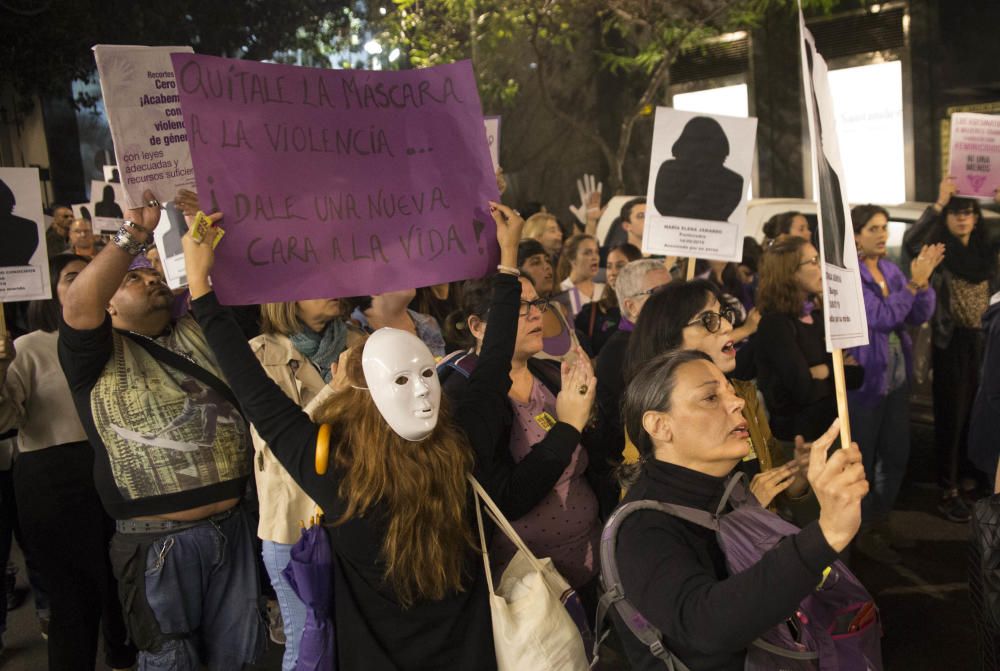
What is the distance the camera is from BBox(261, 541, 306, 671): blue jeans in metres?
3.53

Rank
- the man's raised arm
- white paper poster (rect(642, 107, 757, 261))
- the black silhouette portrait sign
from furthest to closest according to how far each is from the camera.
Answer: white paper poster (rect(642, 107, 757, 261)), the man's raised arm, the black silhouette portrait sign

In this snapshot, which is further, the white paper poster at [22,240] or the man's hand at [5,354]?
the white paper poster at [22,240]

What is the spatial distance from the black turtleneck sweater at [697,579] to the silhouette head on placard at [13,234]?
11.6 feet

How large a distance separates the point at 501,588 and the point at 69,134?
60.0ft

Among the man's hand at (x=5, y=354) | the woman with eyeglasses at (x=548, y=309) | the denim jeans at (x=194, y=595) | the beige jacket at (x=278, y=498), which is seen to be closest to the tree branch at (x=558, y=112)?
the woman with eyeglasses at (x=548, y=309)

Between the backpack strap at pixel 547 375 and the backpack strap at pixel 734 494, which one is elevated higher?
the backpack strap at pixel 547 375

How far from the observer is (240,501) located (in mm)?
3932

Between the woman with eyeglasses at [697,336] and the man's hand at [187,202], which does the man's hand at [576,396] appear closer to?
the woman with eyeglasses at [697,336]

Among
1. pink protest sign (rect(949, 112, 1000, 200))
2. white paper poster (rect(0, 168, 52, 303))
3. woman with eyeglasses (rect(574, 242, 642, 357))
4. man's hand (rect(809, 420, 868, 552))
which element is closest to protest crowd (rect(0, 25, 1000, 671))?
man's hand (rect(809, 420, 868, 552))

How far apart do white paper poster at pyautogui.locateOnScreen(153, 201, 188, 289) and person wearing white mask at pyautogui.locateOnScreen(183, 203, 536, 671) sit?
81.4 inches

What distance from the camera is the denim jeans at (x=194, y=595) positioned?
3.68m

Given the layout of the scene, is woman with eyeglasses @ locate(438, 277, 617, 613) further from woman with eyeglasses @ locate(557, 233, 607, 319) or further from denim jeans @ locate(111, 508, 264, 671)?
woman with eyeglasses @ locate(557, 233, 607, 319)

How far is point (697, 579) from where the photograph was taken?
2.25 m

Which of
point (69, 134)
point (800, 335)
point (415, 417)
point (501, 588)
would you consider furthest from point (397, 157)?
point (69, 134)
